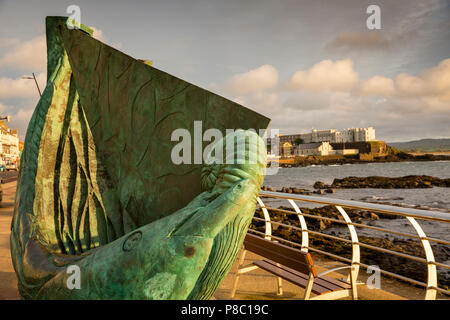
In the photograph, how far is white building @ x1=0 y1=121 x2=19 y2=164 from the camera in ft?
172

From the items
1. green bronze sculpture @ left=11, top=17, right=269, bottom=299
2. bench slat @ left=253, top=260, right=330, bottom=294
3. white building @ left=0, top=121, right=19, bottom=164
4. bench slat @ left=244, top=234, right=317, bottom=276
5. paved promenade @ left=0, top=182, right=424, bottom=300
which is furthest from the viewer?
white building @ left=0, top=121, right=19, bottom=164

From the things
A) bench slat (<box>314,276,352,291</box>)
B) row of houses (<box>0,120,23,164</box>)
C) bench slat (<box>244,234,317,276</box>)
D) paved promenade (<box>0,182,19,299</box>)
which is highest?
→ row of houses (<box>0,120,23,164</box>)

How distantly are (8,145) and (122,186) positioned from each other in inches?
2694

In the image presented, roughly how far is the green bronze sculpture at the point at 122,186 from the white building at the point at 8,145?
6111 cm

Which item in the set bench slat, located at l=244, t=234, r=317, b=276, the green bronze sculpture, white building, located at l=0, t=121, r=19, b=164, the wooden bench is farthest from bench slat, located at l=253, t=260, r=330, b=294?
white building, located at l=0, t=121, r=19, b=164

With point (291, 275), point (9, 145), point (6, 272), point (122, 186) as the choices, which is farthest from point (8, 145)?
point (291, 275)

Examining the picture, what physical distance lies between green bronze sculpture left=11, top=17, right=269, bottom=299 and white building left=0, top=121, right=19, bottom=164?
61109 mm

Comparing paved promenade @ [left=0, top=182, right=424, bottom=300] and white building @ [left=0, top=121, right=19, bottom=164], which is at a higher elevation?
white building @ [left=0, top=121, right=19, bottom=164]

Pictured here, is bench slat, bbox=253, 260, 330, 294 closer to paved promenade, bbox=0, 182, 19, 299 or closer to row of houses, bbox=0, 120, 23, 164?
paved promenade, bbox=0, 182, 19, 299

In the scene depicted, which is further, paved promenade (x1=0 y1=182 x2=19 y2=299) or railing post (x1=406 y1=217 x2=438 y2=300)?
paved promenade (x1=0 y1=182 x2=19 y2=299)

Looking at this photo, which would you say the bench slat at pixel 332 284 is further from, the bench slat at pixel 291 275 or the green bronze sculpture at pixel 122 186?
the green bronze sculpture at pixel 122 186

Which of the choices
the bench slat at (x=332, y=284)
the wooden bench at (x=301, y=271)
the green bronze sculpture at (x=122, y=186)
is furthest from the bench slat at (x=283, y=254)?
the green bronze sculpture at (x=122, y=186)

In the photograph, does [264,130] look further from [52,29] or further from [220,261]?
[52,29]
